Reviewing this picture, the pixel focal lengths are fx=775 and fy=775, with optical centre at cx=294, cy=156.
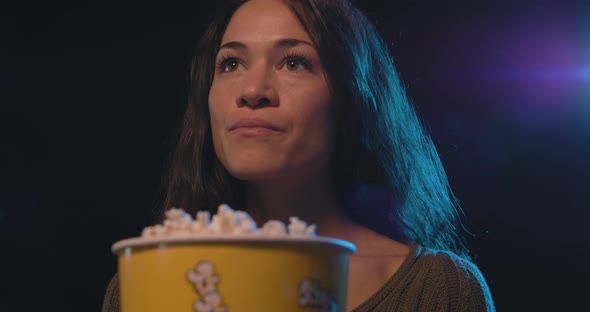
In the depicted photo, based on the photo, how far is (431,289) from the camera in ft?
3.57

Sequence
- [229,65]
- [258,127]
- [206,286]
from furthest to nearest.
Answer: [229,65], [258,127], [206,286]

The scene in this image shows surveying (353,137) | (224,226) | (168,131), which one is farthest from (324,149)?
(168,131)

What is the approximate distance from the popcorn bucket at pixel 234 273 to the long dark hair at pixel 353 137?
55 cm

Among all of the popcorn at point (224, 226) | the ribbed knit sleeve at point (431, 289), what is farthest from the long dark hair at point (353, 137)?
the popcorn at point (224, 226)

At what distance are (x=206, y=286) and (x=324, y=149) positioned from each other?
1.75 ft

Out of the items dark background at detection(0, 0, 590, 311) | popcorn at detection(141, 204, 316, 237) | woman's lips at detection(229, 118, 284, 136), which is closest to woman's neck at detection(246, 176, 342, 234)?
woman's lips at detection(229, 118, 284, 136)

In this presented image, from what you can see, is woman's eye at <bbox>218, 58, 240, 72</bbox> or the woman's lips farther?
woman's eye at <bbox>218, 58, 240, 72</bbox>

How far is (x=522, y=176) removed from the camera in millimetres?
2107

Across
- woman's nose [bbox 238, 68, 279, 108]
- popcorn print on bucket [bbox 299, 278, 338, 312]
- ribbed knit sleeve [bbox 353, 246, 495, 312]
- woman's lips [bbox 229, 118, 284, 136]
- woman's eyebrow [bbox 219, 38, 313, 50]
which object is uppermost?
woman's eyebrow [bbox 219, 38, 313, 50]

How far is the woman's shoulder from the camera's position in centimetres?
107

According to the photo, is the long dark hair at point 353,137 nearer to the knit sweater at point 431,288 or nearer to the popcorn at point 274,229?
the knit sweater at point 431,288

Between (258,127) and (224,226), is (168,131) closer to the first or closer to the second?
(258,127)

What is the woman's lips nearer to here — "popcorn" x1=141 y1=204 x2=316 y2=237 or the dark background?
"popcorn" x1=141 y1=204 x2=316 y2=237

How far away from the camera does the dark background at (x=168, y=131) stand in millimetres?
2027
